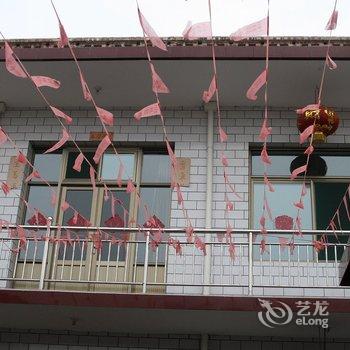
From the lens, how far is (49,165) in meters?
10.4

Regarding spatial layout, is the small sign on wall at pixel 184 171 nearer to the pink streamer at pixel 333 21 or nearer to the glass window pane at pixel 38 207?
the glass window pane at pixel 38 207

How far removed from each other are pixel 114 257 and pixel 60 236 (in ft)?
2.70

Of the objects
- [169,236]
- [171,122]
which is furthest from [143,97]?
[169,236]

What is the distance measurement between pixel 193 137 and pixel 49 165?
2.29m

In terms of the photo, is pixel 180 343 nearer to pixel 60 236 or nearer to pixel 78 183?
pixel 60 236

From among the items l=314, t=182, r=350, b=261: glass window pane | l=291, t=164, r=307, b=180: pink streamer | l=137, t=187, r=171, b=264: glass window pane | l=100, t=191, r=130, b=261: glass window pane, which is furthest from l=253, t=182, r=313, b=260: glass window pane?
l=100, t=191, r=130, b=261: glass window pane

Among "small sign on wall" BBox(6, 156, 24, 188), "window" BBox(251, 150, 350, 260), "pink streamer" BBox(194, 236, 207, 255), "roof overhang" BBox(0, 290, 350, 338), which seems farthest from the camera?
"small sign on wall" BBox(6, 156, 24, 188)

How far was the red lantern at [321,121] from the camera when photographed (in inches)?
Answer: 371

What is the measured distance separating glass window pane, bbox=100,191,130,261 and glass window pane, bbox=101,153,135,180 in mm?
303

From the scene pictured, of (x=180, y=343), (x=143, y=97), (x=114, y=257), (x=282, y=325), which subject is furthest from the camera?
(x=143, y=97)

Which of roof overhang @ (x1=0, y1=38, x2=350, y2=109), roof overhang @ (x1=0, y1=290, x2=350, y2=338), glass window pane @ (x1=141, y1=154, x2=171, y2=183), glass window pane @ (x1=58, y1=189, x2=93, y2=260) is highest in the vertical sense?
roof overhang @ (x1=0, y1=38, x2=350, y2=109)

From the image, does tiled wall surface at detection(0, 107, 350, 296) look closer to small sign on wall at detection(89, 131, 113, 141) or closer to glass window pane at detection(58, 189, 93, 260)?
small sign on wall at detection(89, 131, 113, 141)

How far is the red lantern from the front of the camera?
30.9 ft

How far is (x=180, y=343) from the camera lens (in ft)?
29.3
